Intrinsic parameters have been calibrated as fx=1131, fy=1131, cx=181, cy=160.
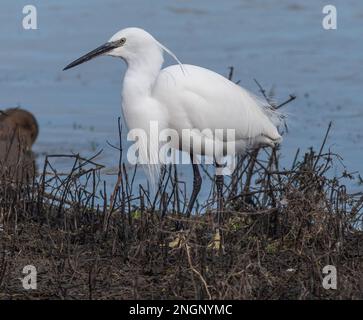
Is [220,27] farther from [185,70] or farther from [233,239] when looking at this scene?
[233,239]

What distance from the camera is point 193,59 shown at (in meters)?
12.2

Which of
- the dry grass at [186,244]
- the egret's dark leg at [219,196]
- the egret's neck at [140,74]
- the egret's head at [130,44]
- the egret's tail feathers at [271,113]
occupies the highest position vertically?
the egret's head at [130,44]

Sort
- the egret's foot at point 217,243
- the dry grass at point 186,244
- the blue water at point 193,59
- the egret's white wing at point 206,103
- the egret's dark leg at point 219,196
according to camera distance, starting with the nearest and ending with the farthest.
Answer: the dry grass at point 186,244 < the egret's foot at point 217,243 < the egret's dark leg at point 219,196 < the egret's white wing at point 206,103 < the blue water at point 193,59

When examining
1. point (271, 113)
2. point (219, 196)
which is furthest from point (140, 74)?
point (271, 113)

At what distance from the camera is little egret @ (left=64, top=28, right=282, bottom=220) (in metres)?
6.69

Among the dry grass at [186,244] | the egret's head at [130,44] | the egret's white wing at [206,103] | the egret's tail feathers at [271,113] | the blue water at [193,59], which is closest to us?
the dry grass at [186,244]

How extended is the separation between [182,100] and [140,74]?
1.06 feet

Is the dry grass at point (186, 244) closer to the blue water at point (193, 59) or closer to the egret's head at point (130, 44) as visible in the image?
the egret's head at point (130, 44)

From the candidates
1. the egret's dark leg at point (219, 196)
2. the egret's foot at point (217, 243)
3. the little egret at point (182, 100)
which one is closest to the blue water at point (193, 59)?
the little egret at point (182, 100)

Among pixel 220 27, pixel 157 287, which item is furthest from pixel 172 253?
pixel 220 27

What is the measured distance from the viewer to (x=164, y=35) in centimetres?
1320

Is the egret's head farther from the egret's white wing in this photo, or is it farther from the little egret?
the egret's white wing

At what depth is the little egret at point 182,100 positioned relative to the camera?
6691 mm

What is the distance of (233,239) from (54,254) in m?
0.92
